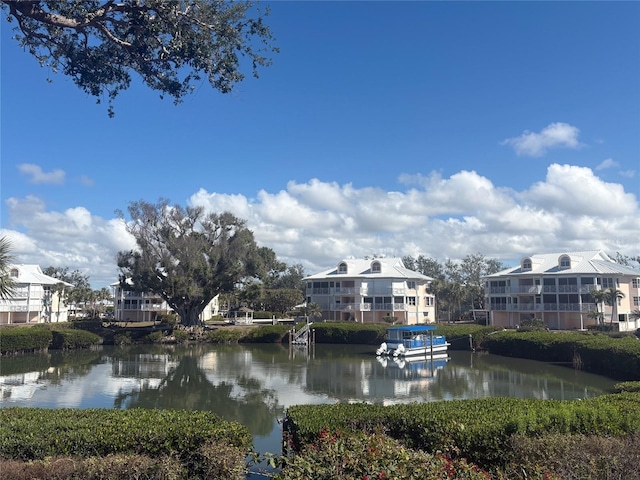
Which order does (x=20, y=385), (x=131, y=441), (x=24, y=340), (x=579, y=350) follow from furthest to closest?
(x=24, y=340) → (x=579, y=350) → (x=20, y=385) → (x=131, y=441)

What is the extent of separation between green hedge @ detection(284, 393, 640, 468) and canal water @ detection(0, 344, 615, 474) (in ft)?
14.2

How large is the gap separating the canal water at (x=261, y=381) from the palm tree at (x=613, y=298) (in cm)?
1711

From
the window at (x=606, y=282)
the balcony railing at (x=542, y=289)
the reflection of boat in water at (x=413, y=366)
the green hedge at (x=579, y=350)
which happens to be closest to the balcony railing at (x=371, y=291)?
the balcony railing at (x=542, y=289)

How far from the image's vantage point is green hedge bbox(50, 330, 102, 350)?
45281 millimetres

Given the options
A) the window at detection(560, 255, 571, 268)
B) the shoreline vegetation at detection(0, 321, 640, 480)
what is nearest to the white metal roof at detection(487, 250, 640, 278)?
the window at detection(560, 255, 571, 268)

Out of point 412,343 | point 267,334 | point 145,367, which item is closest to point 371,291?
point 267,334

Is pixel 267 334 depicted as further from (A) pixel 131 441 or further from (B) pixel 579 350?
(A) pixel 131 441

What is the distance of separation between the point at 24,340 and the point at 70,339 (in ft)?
13.8

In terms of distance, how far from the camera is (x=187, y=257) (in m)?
53.6

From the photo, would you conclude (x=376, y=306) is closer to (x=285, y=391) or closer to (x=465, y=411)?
(x=285, y=391)

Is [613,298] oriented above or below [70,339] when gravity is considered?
above

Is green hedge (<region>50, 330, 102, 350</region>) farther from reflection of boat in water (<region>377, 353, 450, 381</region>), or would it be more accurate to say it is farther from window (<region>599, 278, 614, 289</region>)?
window (<region>599, 278, 614, 289</region>)

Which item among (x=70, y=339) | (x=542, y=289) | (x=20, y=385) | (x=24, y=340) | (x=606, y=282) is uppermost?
(x=606, y=282)

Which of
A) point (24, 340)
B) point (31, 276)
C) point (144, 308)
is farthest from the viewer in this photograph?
point (144, 308)
